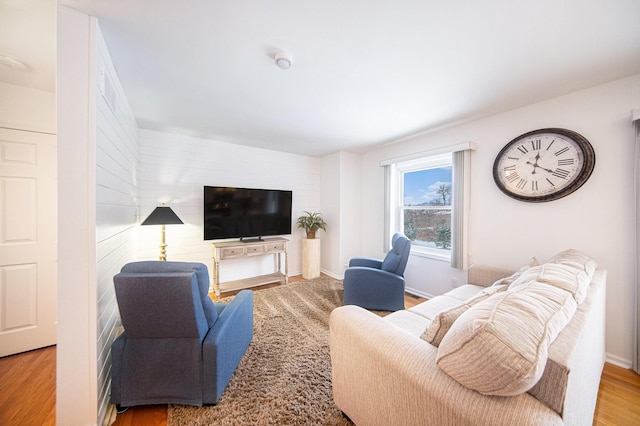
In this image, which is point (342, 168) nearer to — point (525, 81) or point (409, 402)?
point (525, 81)

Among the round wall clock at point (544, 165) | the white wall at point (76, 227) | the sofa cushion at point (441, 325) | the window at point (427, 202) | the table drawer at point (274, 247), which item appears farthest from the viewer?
the table drawer at point (274, 247)

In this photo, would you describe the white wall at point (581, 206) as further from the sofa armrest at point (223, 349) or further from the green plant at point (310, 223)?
the sofa armrest at point (223, 349)

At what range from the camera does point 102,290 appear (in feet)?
4.60

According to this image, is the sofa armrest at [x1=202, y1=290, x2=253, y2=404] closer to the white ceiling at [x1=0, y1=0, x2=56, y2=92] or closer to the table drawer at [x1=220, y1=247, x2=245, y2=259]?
the table drawer at [x1=220, y1=247, x2=245, y2=259]

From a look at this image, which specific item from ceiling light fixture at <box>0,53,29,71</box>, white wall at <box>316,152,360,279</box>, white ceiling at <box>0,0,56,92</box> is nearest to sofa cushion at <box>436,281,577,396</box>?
white ceiling at <box>0,0,56,92</box>

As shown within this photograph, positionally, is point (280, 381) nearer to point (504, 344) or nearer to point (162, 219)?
point (504, 344)

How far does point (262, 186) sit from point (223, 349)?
2914 mm

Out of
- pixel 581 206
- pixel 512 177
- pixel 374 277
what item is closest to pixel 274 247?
pixel 374 277

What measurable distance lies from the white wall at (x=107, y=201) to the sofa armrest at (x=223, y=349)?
597 mm

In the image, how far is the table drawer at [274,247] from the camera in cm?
367

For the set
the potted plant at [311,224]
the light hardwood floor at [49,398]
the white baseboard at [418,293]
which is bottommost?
the light hardwood floor at [49,398]

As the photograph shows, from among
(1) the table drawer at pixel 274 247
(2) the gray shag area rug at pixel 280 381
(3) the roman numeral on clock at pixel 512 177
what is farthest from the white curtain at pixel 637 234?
(1) the table drawer at pixel 274 247

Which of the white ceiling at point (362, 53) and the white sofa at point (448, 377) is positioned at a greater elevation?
the white ceiling at point (362, 53)

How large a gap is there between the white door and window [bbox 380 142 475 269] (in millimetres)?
4017
